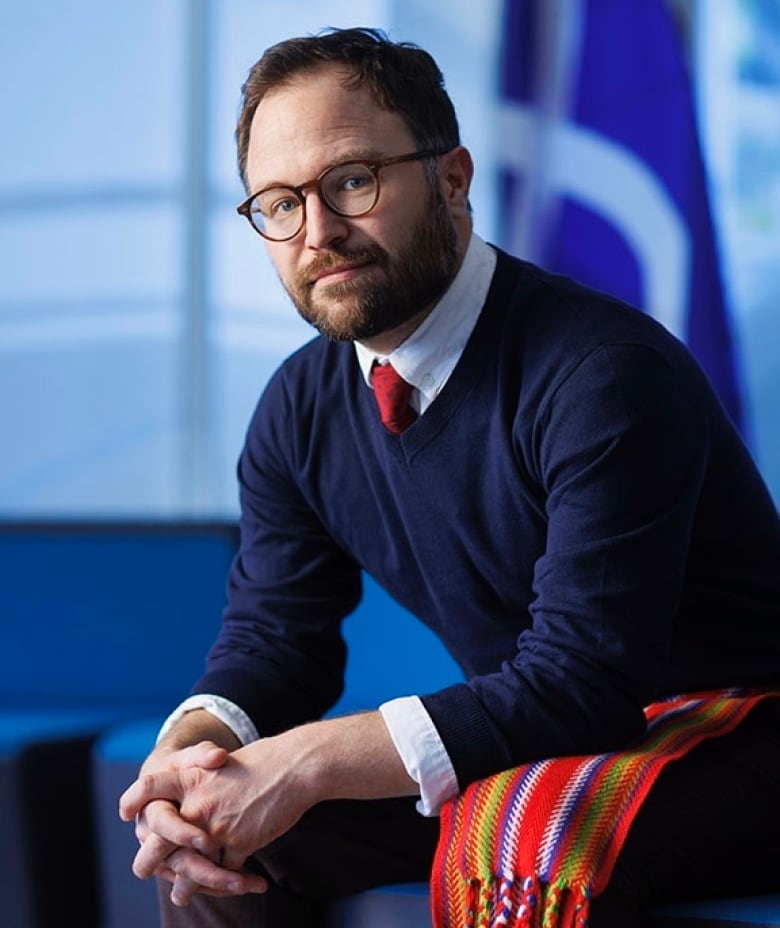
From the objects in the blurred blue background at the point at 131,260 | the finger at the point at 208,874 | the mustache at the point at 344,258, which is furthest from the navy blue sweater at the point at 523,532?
the blurred blue background at the point at 131,260

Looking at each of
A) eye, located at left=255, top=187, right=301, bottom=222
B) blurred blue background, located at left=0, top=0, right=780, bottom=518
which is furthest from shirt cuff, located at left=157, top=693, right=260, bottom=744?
blurred blue background, located at left=0, top=0, right=780, bottom=518

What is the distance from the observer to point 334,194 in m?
1.62

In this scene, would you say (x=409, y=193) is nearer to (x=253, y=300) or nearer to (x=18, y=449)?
(x=253, y=300)

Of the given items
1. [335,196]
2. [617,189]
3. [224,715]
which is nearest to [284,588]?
[224,715]

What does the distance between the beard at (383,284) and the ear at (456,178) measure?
35 millimetres

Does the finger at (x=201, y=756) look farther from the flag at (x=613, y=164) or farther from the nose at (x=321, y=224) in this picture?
the flag at (x=613, y=164)

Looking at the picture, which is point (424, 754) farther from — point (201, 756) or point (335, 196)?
point (335, 196)

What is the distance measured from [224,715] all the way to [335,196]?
58cm

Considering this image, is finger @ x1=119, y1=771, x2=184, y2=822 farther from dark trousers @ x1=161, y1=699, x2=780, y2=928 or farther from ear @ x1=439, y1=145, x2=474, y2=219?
ear @ x1=439, y1=145, x2=474, y2=219

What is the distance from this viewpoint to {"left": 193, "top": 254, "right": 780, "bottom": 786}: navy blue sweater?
1.43m

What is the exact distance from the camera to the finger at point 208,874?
1.46 m

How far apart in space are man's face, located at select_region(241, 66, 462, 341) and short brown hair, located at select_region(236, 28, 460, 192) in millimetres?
17

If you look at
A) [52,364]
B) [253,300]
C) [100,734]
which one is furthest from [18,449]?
[100,734]

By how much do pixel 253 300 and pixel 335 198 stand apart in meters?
2.53
